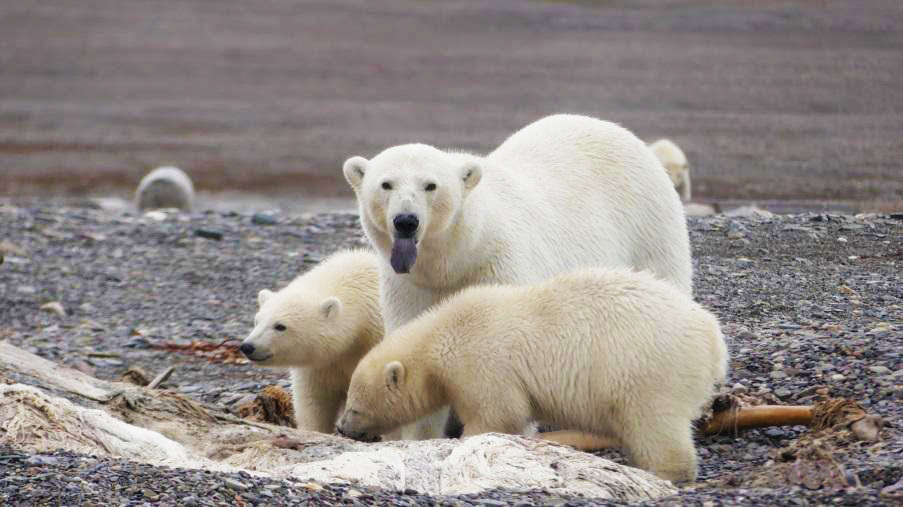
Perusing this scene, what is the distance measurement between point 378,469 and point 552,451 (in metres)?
0.58

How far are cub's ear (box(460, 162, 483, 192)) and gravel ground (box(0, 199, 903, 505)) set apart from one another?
4.39ft

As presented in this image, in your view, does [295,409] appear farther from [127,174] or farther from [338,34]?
[338,34]

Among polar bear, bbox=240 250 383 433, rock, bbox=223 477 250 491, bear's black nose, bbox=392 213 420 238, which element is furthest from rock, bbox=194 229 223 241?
rock, bbox=223 477 250 491

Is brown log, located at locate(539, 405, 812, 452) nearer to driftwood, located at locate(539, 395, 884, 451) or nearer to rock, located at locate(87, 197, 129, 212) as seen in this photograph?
driftwood, located at locate(539, 395, 884, 451)

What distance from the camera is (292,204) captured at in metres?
14.9

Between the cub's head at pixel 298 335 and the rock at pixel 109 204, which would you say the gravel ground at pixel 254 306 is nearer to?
the cub's head at pixel 298 335

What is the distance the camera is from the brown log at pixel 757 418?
535 cm

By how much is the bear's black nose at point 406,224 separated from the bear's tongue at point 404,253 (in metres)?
0.03

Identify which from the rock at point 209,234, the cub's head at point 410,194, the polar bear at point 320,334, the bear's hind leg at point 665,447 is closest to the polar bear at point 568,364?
the bear's hind leg at point 665,447

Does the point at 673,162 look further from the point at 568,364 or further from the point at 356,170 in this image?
the point at 568,364

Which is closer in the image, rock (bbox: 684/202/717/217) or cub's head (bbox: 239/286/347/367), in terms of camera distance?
cub's head (bbox: 239/286/347/367)

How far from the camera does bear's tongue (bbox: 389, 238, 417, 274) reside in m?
5.29

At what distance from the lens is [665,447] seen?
494 cm

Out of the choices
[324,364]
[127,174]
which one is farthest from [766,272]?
[127,174]
